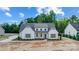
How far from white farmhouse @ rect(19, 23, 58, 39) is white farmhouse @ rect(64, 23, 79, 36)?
13 cm

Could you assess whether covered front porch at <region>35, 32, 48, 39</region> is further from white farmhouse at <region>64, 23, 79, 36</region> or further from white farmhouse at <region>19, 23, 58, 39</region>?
white farmhouse at <region>64, 23, 79, 36</region>

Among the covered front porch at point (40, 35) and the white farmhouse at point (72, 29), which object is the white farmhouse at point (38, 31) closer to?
the covered front porch at point (40, 35)

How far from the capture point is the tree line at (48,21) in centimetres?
326

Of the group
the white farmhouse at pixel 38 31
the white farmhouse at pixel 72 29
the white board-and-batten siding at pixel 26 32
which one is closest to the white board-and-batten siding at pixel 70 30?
the white farmhouse at pixel 72 29

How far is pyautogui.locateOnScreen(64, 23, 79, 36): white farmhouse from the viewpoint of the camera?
328cm

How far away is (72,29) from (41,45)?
15.9 inches

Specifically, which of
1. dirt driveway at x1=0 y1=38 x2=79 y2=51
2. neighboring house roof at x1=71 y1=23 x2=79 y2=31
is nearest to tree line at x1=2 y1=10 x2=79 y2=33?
neighboring house roof at x1=71 y1=23 x2=79 y2=31

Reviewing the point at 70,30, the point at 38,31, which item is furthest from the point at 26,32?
the point at 70,30

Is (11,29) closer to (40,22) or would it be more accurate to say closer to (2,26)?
(2,26)

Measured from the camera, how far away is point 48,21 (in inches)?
130

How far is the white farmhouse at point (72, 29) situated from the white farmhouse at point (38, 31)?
5.3 inches

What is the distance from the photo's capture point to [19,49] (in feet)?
10.7

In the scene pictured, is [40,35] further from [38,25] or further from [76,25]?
[76,25]
